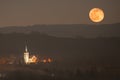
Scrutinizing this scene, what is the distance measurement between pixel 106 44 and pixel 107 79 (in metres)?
2.26

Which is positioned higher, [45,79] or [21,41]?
[21,41]

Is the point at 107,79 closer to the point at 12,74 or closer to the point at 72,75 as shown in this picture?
the point at 72,75

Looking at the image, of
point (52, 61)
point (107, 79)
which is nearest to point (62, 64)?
point (52, 61)

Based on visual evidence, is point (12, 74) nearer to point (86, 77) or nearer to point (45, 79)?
point (45, 79)

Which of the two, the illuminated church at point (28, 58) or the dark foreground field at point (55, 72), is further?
the dark foreground field at point (55, 72)

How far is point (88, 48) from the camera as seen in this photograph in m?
28.4

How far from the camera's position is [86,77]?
28.5m

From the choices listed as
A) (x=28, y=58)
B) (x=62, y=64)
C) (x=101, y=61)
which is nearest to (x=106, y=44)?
(x=101, y=61)

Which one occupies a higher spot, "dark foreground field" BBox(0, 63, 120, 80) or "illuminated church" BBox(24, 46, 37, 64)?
"illuminated church" BBox(24, 46, 37, 64)

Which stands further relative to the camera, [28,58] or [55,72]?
[55,72]

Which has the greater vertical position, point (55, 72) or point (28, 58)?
point (28, 58)

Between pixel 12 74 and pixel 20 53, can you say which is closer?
pixel 12 74

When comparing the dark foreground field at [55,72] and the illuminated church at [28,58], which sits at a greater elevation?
the illuminated church at [28,58]

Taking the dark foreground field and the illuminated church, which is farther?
the dark foreground field
